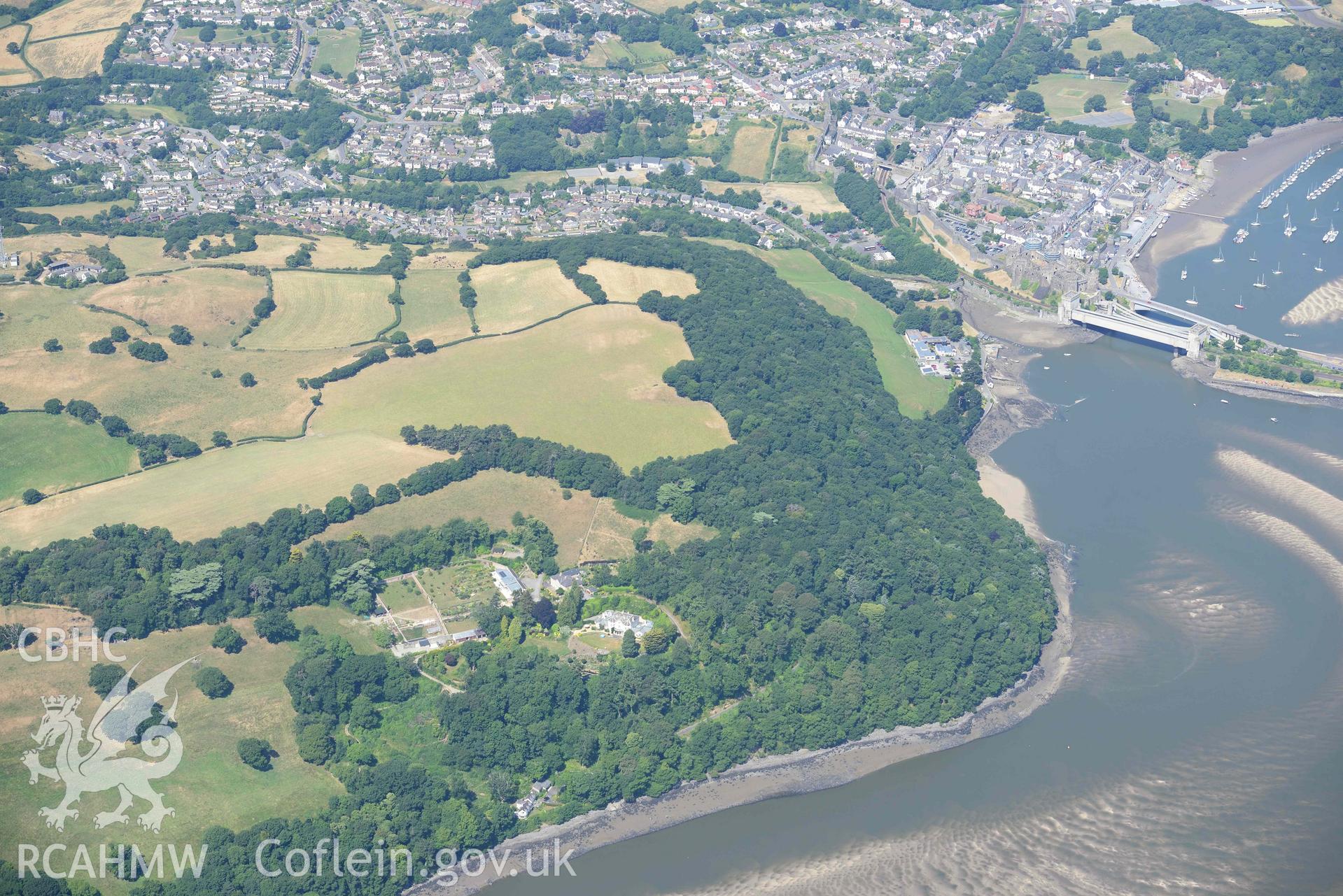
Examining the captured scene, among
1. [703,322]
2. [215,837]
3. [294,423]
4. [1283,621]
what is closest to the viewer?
[215,837]

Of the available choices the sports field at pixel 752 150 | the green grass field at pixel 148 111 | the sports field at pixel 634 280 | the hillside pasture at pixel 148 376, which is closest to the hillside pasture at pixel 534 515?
the hillside pasture at pixel 148 376

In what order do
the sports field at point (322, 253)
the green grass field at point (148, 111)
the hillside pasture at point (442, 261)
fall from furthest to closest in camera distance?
the green grass field at point (148, 111)
the hillside pasture at point (442, 261)
the sports field at point (322, 253)

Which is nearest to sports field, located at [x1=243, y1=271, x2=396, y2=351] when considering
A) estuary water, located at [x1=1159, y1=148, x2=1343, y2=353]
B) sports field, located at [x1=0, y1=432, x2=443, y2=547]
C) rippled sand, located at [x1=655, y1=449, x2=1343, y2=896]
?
sports field, located at [x1=0, y1=432, x2=443, y2=547]

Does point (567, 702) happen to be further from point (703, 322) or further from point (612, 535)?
point (703, 322)

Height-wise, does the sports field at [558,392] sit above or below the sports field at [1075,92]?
below

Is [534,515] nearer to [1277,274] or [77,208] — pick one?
[77,208]

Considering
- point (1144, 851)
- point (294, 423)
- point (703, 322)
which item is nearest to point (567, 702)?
point (1144, 851)

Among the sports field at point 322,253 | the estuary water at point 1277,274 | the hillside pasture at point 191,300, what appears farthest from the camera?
the sports field at point 322,253

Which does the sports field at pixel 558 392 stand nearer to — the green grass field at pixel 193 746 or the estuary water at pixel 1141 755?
the estuary water at pixel 1141 755
